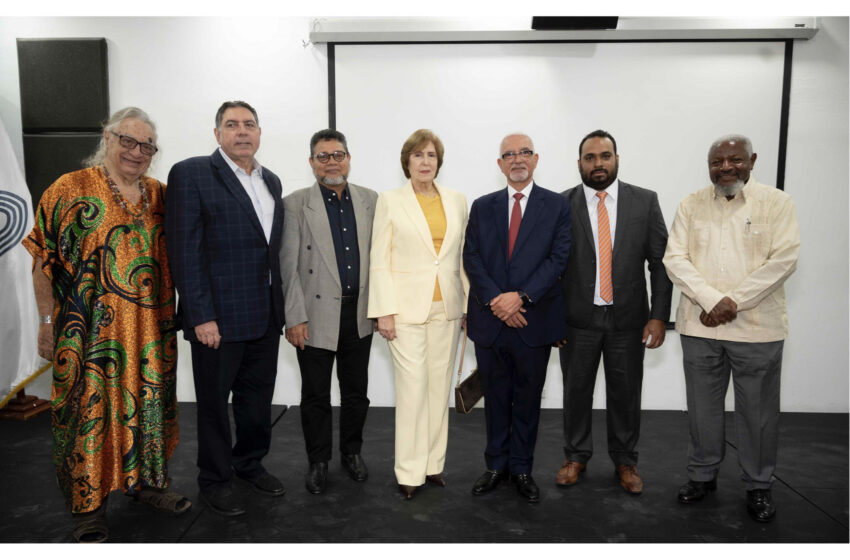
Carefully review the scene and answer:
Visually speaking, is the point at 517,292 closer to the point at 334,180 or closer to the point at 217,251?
the point at 334,180

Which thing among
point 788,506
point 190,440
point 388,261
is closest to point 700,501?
point 788,506

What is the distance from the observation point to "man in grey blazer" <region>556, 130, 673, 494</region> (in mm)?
2684

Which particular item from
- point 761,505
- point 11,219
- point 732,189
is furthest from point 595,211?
point 11,219

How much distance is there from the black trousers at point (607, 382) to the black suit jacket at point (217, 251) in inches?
60.2

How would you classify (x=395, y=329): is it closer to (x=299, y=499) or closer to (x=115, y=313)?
(x=299, y=499)

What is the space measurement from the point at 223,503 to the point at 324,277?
43.8 inches

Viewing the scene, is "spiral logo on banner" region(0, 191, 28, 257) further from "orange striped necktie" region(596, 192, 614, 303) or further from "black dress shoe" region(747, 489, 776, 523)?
"black dress shoe" region(747, 489, 776, 523)

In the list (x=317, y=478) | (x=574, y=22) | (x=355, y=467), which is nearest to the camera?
(x=317, y=478)

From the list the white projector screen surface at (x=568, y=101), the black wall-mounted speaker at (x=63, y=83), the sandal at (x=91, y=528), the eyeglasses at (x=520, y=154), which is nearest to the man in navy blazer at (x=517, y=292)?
the eyeglasses at (x=520, y=154)

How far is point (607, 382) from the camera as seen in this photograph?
9.21 ft

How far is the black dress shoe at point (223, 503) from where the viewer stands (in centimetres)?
246

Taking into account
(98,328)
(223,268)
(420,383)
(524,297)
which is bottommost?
(420,383)

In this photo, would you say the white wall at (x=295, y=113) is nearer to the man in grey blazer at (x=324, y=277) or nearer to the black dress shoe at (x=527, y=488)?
the man in grey blazer at (x=324, y=277)

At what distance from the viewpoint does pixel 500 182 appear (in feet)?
13.3
